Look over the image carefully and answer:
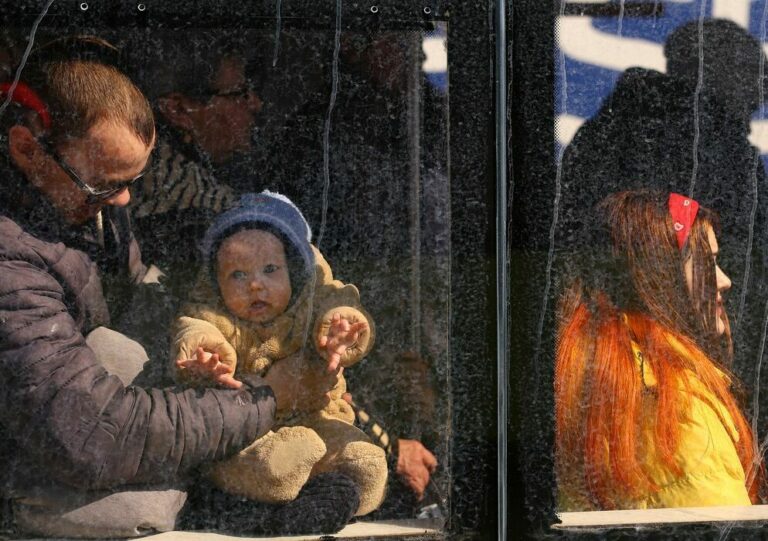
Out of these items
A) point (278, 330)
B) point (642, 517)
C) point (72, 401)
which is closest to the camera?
point (72, 401)

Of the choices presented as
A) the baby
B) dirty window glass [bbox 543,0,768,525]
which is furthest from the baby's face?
dirty window glass [bbox 543,0,768,525]

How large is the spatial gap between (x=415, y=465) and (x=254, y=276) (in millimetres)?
629

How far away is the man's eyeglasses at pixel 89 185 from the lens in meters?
2.68

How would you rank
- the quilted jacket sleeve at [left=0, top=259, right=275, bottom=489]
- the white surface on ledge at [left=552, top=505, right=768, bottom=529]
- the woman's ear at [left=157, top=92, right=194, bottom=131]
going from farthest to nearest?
the white surface on ledge at [left=552, top=505, right=768, bottom=529] < the woman's ear at [left=157, top=92, right=194, bottom=131] < the quilted jacket sleeve at [left=0, top=259, right=275, bottom=489]

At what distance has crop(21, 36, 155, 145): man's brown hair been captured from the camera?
2.68 metres

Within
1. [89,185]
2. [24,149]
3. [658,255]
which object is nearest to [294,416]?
[89,185]

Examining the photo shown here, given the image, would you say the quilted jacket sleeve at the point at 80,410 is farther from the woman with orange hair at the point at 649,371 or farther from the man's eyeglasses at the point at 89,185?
the woman with orange hair at the point at 649,371

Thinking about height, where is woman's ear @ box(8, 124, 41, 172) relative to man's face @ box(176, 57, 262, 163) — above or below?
below

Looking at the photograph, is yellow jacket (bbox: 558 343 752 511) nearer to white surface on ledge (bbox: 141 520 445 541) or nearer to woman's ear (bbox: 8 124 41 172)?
white surface on ledge (bbox: 141 520 445 541)

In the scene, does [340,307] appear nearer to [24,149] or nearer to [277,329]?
[277,329]

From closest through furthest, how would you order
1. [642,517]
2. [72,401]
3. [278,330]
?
[72,401] → [278,330] → [642,517]

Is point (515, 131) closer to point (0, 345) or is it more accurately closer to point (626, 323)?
point (626, 323)

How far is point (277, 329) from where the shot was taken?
2727 millimetres

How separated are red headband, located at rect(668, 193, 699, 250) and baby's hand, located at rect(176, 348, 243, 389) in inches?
48.4
